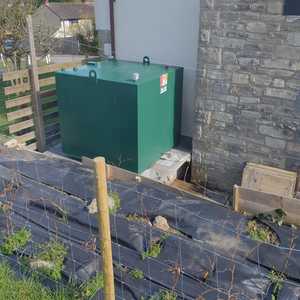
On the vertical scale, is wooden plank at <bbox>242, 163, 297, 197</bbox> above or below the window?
below

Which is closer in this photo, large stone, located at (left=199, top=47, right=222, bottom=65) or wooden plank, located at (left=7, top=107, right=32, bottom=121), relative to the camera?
large stone, located at (left=199, top=47, right=222, bottom=65)

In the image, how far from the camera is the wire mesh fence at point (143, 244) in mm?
3291

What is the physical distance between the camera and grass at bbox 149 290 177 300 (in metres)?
3.13

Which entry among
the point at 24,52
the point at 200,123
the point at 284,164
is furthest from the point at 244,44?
the point at 24,52

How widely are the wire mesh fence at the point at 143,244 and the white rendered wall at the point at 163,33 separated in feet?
8.96

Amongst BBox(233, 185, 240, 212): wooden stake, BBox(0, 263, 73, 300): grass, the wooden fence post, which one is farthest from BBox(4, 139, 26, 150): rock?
BBox(233, 185, 240, 212): wooden stake

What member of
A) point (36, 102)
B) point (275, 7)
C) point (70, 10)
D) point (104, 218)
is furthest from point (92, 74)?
point (70, 10)

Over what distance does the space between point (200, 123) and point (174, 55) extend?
161 cm

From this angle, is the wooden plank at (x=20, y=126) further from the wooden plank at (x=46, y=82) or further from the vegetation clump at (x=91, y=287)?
the vegetation clump at (x=91, y=287)

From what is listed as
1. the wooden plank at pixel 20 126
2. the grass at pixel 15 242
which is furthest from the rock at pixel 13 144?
the grass at pixel 15 242

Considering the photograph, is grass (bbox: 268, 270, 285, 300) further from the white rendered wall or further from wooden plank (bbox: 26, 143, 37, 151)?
wooden plank (bbox: 26, 143, 37, 151)

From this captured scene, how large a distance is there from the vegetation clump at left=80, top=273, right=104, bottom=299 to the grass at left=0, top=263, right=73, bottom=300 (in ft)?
0.44

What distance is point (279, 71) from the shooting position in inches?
216

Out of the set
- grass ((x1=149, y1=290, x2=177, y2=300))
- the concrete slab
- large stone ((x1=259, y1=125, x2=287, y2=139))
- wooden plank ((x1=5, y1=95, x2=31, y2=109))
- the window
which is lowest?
the concrete slab
